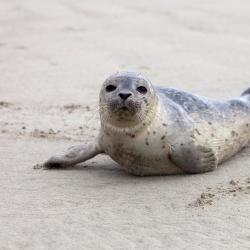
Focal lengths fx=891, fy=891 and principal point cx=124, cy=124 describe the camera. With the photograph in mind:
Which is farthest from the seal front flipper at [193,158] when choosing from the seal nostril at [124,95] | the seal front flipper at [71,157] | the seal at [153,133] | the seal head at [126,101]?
the seal front flipper at [71,157]

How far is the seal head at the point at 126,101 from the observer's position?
4.47m

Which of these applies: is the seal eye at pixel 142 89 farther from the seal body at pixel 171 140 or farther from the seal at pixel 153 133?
the seal body at pixel 171 140

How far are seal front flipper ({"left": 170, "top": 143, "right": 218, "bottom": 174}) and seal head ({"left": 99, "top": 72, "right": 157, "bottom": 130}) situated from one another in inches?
9.6

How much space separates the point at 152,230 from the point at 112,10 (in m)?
6.97

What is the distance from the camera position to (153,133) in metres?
4.63

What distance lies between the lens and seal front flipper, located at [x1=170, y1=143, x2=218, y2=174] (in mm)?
4668

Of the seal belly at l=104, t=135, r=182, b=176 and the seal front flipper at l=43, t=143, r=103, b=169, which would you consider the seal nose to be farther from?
the seal front flipper at l=43, t=143, r=103, b=169

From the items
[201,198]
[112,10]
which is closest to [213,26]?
[112,10]

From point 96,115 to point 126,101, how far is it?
193cm

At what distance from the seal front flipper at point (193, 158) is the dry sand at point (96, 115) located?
0.21 feet

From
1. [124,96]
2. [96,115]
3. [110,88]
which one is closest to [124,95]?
[124,96]

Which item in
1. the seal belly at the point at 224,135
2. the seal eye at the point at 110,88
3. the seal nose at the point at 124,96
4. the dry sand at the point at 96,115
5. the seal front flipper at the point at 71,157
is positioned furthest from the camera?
the seal front flipper at the point at 71,157

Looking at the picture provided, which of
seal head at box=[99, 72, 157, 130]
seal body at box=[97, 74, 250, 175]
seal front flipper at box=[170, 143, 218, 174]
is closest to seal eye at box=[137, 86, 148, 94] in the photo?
seal head at box=[99, 72, 157, 130]

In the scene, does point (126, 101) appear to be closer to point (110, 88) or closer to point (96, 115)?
point (110, 88)
